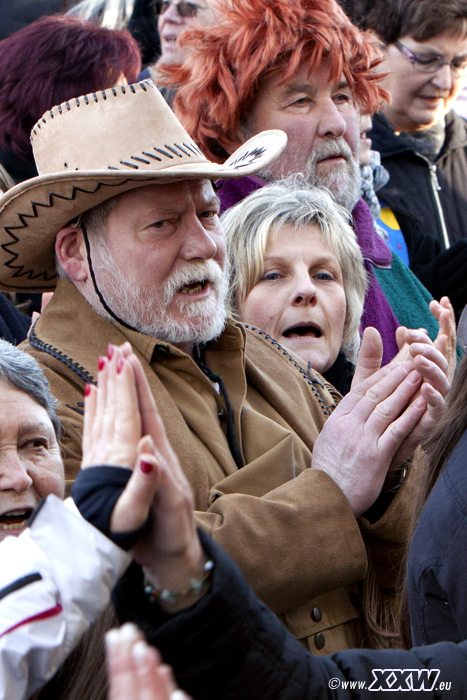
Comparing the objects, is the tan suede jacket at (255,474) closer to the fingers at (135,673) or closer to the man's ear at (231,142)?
the fingers at (135,673)

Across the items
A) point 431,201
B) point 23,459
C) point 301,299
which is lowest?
point 431,201

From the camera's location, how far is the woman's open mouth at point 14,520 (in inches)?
69.7

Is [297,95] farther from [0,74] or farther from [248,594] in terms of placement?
[248,594]

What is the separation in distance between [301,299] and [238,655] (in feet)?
6.32

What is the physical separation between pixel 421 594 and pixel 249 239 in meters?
1.76

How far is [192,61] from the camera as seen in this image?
352 centimetres

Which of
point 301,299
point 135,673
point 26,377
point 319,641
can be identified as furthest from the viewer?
point 301,299

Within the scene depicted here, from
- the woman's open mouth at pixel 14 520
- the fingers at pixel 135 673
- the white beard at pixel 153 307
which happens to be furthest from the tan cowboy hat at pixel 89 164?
the fingers at pixel 135 673

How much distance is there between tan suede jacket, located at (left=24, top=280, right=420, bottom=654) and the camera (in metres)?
2.05

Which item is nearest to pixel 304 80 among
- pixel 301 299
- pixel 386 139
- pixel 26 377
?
pixel 301 299

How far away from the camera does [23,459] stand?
186 cm

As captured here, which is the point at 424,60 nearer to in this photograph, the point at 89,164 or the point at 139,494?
the point at 89,164

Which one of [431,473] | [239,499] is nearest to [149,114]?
[239,499]

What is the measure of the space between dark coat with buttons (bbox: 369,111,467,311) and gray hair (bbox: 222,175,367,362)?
852mm
